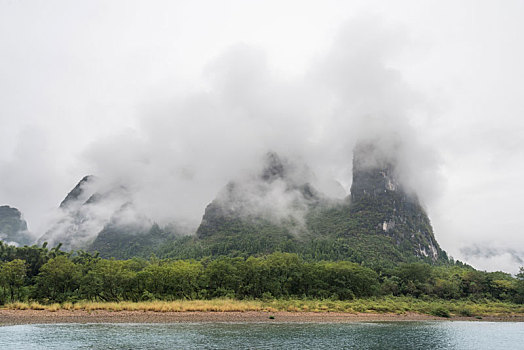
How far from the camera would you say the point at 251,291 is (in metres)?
69.2

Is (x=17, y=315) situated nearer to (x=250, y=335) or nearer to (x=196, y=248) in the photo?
(x=250, y=335)

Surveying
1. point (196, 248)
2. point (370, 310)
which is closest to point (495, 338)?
point (370, 310)

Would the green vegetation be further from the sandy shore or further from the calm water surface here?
the calm water surface

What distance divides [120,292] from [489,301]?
78226 millimetres

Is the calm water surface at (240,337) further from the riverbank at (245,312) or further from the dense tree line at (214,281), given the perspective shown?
the dense tree line at (214,281)

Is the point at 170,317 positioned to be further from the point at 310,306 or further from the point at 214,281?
the point at 310,306

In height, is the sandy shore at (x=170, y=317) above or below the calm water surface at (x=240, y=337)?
below

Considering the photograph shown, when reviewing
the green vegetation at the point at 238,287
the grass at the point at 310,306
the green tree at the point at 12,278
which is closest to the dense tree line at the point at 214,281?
the green tree at the point at 12,278

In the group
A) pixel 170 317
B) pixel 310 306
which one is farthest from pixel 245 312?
pixel 310 306

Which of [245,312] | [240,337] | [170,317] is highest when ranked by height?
[240,337]

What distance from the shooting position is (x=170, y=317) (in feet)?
163

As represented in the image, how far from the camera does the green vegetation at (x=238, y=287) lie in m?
57.4

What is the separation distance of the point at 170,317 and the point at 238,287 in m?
20.4

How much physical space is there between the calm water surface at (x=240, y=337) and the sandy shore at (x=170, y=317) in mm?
4673
